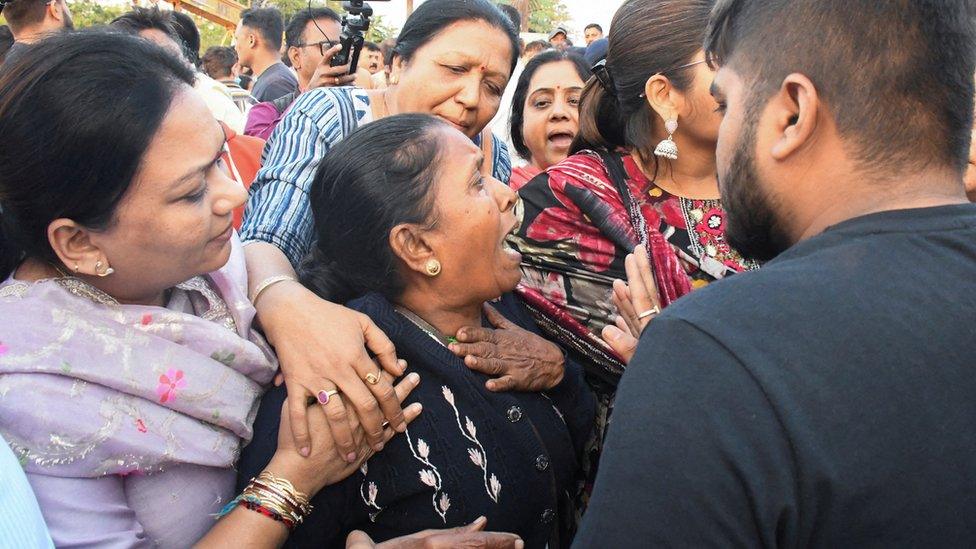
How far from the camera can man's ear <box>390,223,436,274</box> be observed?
1945 mm

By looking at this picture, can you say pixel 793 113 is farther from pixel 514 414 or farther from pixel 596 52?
pixel 596 52

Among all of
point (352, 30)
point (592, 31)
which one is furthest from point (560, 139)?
point (592, 31)

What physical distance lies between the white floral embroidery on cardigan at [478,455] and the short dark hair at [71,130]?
875mm

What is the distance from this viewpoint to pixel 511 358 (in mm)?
1975

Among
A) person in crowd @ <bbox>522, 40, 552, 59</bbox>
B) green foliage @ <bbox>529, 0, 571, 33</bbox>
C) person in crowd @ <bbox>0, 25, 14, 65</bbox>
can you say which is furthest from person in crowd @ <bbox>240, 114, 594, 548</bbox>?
green foliage @ <bbox>529, 0, 571, 33</bbox>

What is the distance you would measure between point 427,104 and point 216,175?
1162 mm

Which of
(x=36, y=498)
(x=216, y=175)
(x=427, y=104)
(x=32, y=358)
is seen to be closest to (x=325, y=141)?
(x=427, y=104)

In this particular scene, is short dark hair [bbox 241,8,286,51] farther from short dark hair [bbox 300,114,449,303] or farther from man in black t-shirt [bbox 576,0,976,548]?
man in black t-shirt [bbox 576,0,976,548]

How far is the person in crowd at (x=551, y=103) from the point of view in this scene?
13.7ft

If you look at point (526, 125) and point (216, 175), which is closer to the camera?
point (216, 175)

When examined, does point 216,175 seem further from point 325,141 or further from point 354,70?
point 354,70

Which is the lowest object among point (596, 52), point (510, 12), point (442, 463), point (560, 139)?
point (442, 463)

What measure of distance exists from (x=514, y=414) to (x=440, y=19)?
4.98 ft

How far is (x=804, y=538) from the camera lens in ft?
3.28
